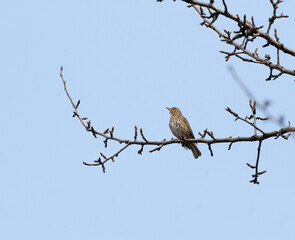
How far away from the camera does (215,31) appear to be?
5.30 m

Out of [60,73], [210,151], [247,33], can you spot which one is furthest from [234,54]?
[60,73]

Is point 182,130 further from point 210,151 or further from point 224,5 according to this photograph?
point 224,5

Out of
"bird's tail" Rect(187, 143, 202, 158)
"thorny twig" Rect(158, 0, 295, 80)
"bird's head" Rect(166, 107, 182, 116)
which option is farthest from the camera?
"bird's head" Rect(166, 107, 182, 116)

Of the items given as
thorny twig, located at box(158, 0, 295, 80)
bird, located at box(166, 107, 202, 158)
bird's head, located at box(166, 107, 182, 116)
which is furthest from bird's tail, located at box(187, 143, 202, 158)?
thorny twig, located at box(158, 0, 295, 80)

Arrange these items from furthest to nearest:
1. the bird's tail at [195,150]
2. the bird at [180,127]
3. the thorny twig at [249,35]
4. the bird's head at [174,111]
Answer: the bird's head at [174,111] → the bird at [180,127] → the bird's tail at [195,150] → the thorny twig at [249,35]

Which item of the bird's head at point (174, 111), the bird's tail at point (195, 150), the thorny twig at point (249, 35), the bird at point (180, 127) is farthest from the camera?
the bird's head at point (174, 111)

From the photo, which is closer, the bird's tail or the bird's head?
the bird's tail

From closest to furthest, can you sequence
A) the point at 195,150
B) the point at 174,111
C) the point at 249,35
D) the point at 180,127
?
the point at 249,35, the point at 195,150, the point at 180,127, the point at 174,111

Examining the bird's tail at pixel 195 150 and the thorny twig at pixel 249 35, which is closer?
the thorny twig at pixel 249 35

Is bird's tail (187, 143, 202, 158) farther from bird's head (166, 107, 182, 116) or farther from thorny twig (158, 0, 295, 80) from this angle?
thorny twig (158, 0, 295, 80)

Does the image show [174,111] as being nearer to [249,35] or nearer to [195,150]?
[195,150]

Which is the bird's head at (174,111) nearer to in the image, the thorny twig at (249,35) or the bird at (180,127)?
the bird at (180,127)

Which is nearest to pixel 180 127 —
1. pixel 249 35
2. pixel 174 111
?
pixel 174 111

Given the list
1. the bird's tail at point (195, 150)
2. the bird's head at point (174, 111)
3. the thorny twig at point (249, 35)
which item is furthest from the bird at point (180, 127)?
the thorny twig at point (249, 35)
